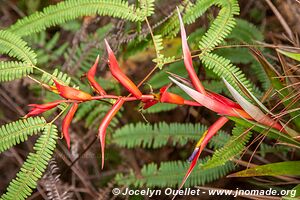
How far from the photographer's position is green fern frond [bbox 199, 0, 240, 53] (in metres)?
1.53

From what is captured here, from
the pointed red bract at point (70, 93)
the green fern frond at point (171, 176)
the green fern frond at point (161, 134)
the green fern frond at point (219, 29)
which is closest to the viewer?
the pointed red bract at point (70, 93)

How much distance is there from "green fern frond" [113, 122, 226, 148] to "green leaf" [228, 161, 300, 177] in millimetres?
564

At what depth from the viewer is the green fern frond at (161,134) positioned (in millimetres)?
1948

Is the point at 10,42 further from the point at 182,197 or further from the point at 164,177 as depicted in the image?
the point at 182,197

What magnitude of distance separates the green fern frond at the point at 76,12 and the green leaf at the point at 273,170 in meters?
0.71

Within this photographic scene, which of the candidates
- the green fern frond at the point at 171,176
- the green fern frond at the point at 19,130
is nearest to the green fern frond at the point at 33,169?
the green fern frond at the point at 19,130

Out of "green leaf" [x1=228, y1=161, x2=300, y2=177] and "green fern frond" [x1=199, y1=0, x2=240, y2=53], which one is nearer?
"green leaf" [x1=228, y1=161, x2=300, y2=177]

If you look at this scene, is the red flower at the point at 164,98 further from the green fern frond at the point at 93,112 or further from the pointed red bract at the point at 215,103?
the green fern frond at the point at 93,112

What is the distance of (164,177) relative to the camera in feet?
6.16

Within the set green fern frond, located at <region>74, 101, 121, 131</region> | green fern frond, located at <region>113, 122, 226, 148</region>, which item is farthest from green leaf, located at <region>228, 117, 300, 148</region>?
green fern frond, located at <region>74, 101, 121, 131</region>

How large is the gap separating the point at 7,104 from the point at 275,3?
5.49ft

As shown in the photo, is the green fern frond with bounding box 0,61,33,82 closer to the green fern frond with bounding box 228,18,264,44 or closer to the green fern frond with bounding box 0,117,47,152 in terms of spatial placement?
the green fern frond with bounding box 0,117,47,152

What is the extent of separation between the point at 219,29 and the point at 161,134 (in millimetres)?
674

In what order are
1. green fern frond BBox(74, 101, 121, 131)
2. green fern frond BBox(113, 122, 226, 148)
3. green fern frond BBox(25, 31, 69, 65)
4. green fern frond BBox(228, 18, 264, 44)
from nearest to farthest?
green fern frond BBox(113, 122, 226, 148)
green fern frond BBox(228, 18, 264, 44)
green fern frond BBox(74, 101, 121, 131)
green fern frond BBox(25, 31, 69, 65)
